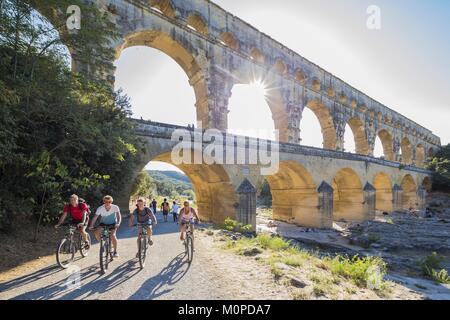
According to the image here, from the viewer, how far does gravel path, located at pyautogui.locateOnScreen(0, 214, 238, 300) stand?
4.72 m

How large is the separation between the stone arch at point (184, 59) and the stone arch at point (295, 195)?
306 inches

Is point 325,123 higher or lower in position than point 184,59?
lower

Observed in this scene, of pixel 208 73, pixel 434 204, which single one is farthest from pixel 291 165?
pixel 434 204

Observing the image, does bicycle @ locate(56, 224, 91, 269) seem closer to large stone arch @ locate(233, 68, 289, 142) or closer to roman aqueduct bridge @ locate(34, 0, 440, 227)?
roman aqueduct bridge @ locate(34, 0, 440, 227)

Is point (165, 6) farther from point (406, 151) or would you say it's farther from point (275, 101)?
point (406, 151)

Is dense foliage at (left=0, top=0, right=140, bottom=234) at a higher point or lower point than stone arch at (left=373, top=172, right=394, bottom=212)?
higher

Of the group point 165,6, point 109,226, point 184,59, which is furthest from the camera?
point 184,59

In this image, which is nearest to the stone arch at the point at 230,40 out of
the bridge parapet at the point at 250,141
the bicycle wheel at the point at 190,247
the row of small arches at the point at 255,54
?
the row of small arches at the point at 255,54

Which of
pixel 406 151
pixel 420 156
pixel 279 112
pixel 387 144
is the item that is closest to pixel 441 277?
pixel 279 112

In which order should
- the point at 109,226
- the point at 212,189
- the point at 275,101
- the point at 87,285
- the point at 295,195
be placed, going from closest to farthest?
the point at 87,285
the point at 109,226
the point at 212,189
the point at 295,195
the point at 275,101

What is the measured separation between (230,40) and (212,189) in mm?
13935

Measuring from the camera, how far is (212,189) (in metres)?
18.0

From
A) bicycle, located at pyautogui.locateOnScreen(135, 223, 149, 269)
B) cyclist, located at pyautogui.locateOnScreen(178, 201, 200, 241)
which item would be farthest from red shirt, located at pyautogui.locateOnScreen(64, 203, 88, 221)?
cyclist, located at pyautogui.locateOnScreen(178, 201, 200, 241)

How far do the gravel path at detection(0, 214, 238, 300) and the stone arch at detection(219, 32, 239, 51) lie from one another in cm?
2052
